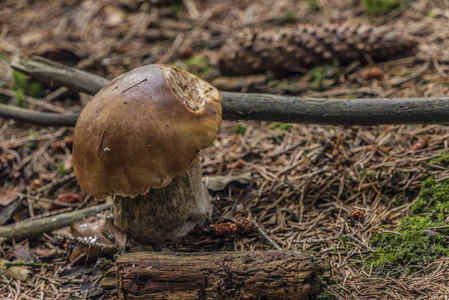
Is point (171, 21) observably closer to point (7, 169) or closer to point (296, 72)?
point (296, 72)

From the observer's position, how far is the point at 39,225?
2.49 metres

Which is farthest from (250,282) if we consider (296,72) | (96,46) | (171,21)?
(171,21)

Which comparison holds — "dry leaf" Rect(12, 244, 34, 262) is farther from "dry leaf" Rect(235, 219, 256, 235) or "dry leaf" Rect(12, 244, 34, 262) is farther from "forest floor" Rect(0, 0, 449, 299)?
"dry leaf" Rect(235, 219, 256, 235)

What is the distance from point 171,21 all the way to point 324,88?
8.48 ft

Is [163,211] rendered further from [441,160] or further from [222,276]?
[441,160]

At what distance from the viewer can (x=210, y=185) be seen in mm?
2631

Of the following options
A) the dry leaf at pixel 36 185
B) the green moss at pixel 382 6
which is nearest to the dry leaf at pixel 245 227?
the dry leaf at pixel 36 185

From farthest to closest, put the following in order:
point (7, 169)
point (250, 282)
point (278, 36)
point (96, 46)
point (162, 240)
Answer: point (96, 46), point (278, 36), point (7, 169), point (162, 240), point (250, 282)

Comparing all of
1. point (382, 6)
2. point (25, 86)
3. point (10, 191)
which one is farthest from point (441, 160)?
point (25, 86)

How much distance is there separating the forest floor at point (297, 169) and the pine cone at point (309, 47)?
4.0 inches

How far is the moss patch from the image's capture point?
179cm

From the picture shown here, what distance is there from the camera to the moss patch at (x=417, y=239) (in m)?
1.79

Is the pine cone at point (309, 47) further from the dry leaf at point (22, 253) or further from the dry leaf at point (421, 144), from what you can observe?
the dry leaf at point (22, 253)

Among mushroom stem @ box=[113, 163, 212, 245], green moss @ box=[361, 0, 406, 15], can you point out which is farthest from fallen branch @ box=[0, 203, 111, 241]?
green moss @ box=[361, 0, 406, 15]
